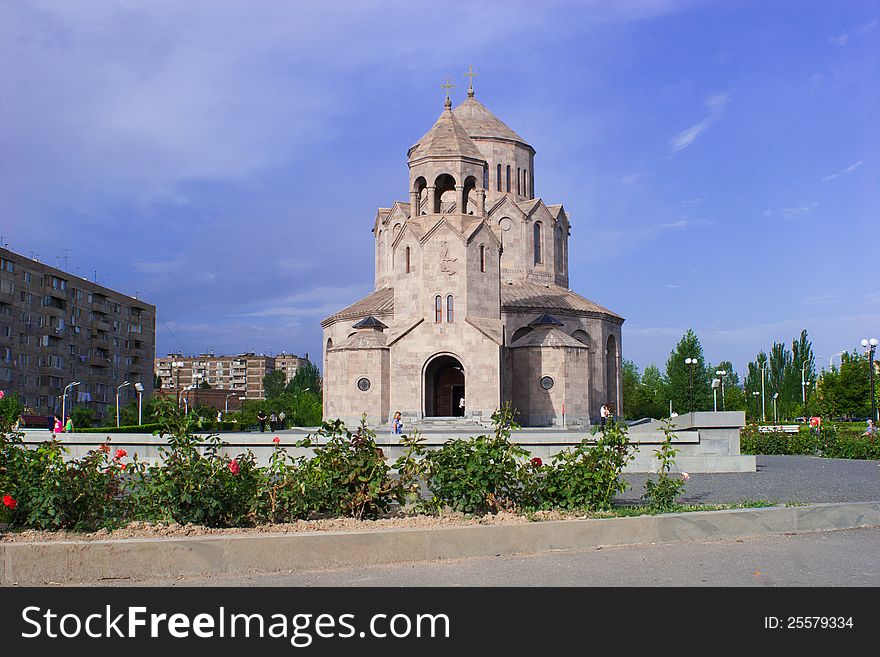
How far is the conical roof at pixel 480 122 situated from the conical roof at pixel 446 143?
9.56 m

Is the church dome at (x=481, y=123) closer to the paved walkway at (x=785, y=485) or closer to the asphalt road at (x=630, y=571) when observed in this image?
the paved walkway at (x=785, y=485)

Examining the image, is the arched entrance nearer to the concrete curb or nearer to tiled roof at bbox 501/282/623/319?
tiled roof at bbox 501/282/623/319

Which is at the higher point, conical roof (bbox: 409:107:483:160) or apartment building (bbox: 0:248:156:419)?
conical roof (bbox: 409:107:483:160)

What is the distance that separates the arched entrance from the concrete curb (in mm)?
29849

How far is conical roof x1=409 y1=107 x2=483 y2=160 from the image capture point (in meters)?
40.8

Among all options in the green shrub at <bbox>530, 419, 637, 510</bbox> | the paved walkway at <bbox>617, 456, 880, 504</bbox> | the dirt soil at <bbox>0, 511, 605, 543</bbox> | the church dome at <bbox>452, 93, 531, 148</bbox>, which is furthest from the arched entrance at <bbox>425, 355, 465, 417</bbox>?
the dirt soil at <bbox>0, 511, 605, 543</bbox>

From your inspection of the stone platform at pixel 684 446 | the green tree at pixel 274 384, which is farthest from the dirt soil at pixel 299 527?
the green tree at pixel 274 384

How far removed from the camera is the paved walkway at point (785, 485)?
1235 centimetres

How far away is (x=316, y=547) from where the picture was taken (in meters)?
7.41

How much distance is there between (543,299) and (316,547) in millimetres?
40539

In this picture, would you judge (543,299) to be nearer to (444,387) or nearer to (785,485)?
(444,387)

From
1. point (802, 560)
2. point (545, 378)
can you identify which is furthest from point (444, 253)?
point (802, 560)

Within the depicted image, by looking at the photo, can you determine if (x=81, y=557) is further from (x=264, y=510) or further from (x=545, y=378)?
(x=545, y=378)
